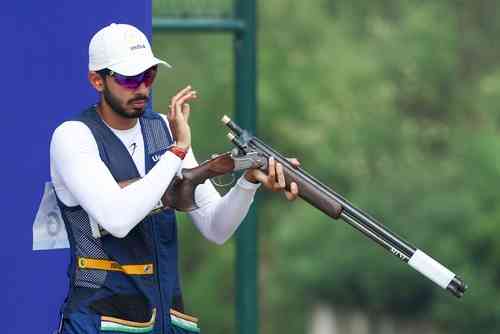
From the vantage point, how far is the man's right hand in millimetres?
5316

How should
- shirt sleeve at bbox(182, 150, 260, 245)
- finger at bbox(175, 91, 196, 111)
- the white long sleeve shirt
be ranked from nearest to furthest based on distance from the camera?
the white long sleeve shirt → finger at bbox(175, 91, 196, 111) → shirt sleeve at bbox(182, 150, 260, 245)

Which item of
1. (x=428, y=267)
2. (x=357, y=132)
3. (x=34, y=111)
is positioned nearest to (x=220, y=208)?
(x=428, y=267)

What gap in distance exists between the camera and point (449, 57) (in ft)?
70.3

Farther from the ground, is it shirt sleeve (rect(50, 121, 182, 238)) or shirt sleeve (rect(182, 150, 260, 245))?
shirt sleeve (rect(50, 121, 182, 238))

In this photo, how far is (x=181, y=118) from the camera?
537 centimetres

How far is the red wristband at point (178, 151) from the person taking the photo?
17.2 feet

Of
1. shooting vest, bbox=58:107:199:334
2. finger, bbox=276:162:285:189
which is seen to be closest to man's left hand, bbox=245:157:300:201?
finger, bbox=276:162:285:189

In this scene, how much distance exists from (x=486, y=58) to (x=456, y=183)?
179 inches

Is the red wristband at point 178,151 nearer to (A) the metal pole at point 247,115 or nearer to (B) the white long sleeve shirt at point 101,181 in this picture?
(B) the white long sleeve shirt at point 101,181

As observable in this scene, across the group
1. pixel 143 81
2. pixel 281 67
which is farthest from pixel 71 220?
pixel 281 67

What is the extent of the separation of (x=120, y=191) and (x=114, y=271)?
34cm

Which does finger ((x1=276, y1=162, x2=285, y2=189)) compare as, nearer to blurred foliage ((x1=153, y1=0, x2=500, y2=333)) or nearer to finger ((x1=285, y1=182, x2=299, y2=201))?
finger ((x1=285, y1=182, x2=299, y2=201))

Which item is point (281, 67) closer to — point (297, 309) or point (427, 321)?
point (297, 309)

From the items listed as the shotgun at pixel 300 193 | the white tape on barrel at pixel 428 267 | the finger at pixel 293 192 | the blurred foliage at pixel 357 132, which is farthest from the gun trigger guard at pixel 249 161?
the blurred foliage at pixel 357 132
